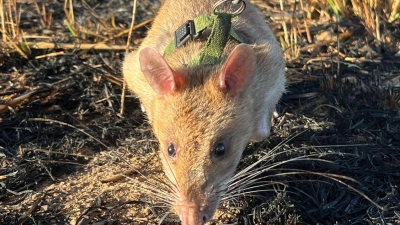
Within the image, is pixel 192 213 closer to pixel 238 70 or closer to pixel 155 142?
pixel 238 70

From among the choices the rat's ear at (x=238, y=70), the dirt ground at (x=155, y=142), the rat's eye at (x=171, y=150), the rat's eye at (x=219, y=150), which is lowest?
the dirt ground at (x=155, y=142)

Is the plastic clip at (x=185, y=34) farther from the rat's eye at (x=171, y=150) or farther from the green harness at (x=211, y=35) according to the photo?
the rat's eye at (x=171, y=150)

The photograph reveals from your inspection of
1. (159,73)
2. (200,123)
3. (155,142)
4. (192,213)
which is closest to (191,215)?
(192,213)

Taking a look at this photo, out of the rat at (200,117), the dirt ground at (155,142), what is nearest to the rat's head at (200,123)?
the rat at (200,117)

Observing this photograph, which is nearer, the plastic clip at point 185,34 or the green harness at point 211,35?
the green harness at point 211,35

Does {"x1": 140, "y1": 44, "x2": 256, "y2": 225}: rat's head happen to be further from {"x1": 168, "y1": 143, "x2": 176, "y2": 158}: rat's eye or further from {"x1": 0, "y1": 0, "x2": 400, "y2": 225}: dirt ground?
{"x1": 0, "y1": 0, "x2": 400, "y2": 225}: dirt ground

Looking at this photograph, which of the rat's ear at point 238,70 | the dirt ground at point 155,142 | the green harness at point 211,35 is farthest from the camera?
the dirt ground at point 155,142

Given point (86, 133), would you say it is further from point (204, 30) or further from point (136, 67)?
point (204, 30)
